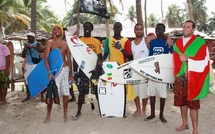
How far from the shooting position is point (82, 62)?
165 inches

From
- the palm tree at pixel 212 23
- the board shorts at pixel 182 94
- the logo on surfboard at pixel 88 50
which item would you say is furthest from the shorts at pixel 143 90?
the palm tree at pixel 212 23

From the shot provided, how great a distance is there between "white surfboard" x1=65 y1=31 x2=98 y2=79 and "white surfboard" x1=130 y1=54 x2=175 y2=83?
0.84m

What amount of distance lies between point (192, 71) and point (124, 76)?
1.20m

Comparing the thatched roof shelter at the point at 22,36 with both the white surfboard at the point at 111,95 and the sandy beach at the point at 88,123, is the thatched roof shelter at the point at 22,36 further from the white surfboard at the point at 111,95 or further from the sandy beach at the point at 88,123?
the white surfboard at the point at 111,95

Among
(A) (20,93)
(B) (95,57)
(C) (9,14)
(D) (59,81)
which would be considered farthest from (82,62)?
(C) (9,14)

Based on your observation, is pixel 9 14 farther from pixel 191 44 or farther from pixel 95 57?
pixel 191 44

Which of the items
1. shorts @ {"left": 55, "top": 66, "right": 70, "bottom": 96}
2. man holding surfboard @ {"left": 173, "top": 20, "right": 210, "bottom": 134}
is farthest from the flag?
man holding surfboard @ {"left": 173, "top": 20, "right": 210, "bottom": 134}

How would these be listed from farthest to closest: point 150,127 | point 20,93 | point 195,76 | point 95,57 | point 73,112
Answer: point 20,93, point 73,112, point 95,57, point 150,127, point 195,76

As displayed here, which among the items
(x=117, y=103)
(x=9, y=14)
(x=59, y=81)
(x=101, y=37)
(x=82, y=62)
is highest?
(x=9, y=14)

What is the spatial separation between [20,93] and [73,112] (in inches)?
105

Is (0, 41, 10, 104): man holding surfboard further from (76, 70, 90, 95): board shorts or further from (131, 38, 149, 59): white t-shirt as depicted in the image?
(131, 38, 149, 59): white t-shirt

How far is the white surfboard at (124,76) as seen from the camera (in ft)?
13.0

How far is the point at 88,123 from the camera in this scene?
392cm

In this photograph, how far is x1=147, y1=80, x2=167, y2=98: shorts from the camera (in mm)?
3781
